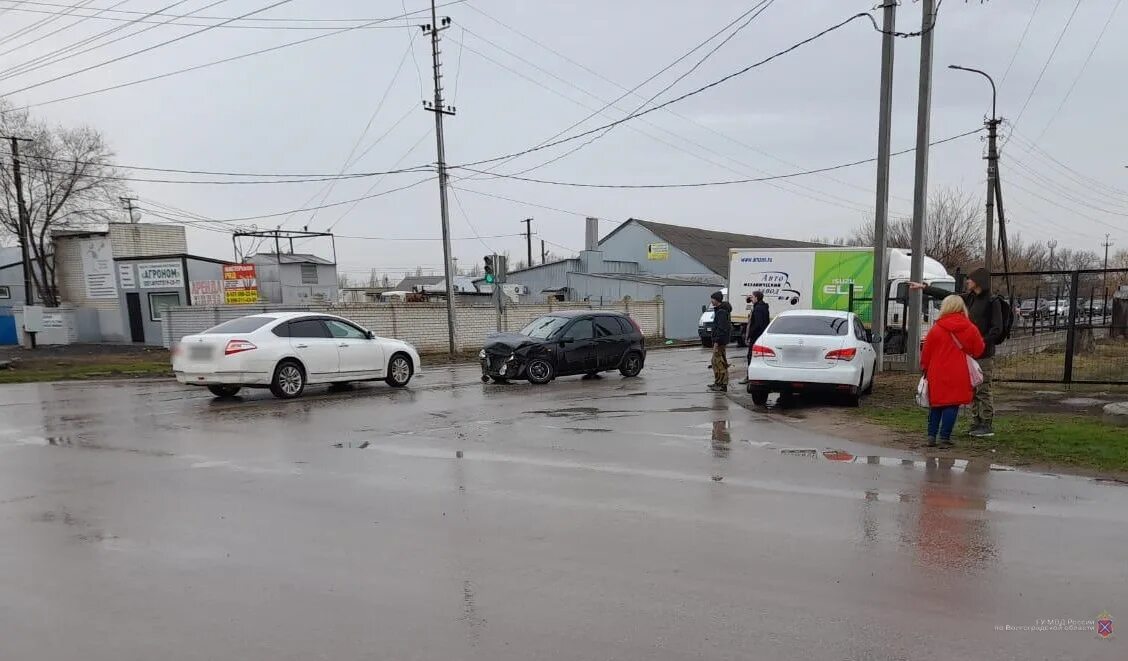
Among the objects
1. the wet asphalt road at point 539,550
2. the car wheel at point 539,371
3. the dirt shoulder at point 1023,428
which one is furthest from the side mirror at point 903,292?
the wet asphalt road at point 539,550

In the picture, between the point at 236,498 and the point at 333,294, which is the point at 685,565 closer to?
the point at 236,498

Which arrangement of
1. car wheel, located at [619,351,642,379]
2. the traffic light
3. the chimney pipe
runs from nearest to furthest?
car wheel, located at [619,351,642,379] < the traffic light < the chimney pipe

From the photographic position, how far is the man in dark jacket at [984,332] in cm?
866

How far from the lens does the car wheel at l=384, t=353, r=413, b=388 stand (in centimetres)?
1490

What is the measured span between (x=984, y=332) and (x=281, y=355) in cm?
1060

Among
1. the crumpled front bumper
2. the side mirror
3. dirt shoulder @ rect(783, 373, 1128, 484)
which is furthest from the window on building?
dirt shoulder @ rect(783, 373, 1128, 484)

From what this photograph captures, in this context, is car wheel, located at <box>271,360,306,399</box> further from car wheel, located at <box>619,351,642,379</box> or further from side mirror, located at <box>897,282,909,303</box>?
side mirror, located at <box>897,282,909,303</box>

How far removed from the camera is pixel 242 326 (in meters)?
13.0

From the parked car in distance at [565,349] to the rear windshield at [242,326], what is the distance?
4462 mm

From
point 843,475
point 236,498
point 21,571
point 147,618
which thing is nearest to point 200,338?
point 236,498

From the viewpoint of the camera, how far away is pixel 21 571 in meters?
4.60

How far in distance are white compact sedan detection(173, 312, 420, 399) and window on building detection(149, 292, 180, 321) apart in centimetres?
1894

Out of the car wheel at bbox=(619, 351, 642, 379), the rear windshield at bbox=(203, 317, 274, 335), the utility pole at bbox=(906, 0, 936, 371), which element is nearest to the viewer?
the rear windshield at bbox=(203, 317, 274, 335)

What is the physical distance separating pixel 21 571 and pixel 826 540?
5190 millimetres
